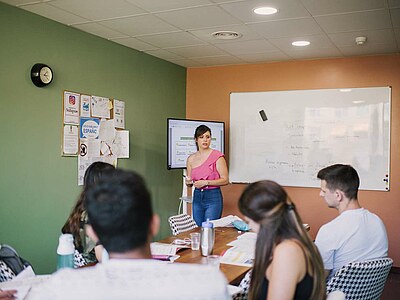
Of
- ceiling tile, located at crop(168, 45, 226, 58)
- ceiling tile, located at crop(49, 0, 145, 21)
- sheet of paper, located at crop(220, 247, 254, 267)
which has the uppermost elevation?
ceiling tile, located at crop(49, 0, 145, 21)

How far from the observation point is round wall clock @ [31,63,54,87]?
3.77m

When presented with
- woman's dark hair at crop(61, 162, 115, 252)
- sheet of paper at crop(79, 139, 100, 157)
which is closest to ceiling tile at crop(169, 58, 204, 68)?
sheet of paper at crop(79, 139, 100, 157)

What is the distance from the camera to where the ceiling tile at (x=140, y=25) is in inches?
153

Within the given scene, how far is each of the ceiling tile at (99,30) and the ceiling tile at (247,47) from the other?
107 centimetres

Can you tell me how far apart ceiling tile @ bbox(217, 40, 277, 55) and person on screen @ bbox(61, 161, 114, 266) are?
8.55 feet

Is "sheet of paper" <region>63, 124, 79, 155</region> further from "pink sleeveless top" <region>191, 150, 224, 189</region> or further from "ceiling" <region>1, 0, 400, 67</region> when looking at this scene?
"pink sleeveless top" <region>191, 150, 224, 189</region>

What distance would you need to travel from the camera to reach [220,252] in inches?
109

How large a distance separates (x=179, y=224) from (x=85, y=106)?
4.96 ft

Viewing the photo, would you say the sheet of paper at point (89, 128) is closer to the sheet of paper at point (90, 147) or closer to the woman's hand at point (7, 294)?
the sheet of paper at point (90, 147)

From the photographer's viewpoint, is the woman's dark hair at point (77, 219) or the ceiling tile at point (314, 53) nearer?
the woman's dark hair at point (77, 219)

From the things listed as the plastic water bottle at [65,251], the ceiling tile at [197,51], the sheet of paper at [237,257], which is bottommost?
the sheet of paper at [237,257]

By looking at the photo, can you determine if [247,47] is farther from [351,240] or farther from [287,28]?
[351,240]

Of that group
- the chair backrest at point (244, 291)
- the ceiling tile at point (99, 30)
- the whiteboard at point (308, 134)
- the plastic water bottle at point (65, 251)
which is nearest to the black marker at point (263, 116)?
the whiteboard at point (308, 134)

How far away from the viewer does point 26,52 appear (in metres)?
3.74
